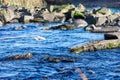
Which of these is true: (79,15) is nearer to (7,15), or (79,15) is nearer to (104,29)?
(7,15)

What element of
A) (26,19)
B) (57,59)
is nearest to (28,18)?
(26,19)

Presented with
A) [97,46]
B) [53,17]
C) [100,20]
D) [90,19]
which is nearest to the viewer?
[97,46]

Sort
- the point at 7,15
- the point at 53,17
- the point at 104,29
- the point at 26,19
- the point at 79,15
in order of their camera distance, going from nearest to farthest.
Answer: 1. the point at 104,29
2. the point at 26,19
3. the point at 7,15
4. the point at 79,15
5. the point at 53,17

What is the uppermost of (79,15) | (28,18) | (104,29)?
(79,15)

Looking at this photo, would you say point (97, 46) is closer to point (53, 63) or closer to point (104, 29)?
point (53, 63)

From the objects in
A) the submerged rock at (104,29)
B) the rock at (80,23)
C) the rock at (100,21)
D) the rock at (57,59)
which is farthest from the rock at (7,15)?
the rock at (57,59)

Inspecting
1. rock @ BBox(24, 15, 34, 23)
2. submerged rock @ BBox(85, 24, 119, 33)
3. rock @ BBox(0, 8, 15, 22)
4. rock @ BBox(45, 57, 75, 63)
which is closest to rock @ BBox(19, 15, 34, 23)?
rock @ BBox(24, 15, 34, 23)

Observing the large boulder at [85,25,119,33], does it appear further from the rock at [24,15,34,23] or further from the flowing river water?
the rock at [24,15,34,23]

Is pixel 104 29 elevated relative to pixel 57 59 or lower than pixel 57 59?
lower

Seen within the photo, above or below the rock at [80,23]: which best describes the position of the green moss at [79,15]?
above

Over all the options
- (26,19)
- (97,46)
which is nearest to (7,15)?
(26,19)

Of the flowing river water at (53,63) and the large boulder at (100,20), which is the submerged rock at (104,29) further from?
the flowing river water at (53,63)

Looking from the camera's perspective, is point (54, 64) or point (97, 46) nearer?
point (54, 64)

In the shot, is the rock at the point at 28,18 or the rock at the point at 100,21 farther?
the rock at the point at 28,18
